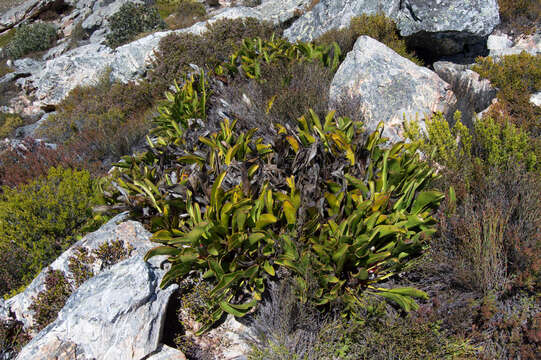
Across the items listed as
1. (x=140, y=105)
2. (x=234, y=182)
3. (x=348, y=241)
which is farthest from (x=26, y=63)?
(x=348, y=241)

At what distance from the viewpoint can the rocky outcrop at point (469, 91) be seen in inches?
165

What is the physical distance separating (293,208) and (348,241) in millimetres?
482

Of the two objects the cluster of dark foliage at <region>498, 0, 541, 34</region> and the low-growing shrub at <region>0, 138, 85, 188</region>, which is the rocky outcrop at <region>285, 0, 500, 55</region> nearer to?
the cluster of dark foliage at <region>498, 0, 541, 34</region>

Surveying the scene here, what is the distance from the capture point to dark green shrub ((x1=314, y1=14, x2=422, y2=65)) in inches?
215

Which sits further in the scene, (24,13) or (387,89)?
(24,13)

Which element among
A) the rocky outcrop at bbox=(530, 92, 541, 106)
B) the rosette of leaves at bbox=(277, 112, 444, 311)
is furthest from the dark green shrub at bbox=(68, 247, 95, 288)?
the rocky outcrop at bbox=(530, 92, 541, 106)

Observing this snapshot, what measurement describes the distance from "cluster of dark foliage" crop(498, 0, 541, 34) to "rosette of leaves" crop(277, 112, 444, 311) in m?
5.27

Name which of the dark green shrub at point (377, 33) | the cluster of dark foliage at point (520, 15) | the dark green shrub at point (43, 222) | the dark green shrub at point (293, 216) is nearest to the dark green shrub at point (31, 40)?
the dark green shrub at point (43, 222)

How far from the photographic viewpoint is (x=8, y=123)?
32.7ft

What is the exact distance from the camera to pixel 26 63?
14.8 m

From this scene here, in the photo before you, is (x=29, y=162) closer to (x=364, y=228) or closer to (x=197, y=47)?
(x=197, y=47)

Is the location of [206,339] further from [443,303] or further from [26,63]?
[26,63]

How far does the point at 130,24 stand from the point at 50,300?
559 inches

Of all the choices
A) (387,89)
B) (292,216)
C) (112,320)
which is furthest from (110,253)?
(387,89)
